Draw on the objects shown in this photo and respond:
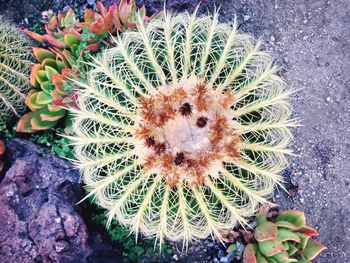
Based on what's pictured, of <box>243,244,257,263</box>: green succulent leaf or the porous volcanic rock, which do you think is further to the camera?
<box>243,244,257,263</box>: green succulent leaf

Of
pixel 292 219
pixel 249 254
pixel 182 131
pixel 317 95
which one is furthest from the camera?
pixel 317 95

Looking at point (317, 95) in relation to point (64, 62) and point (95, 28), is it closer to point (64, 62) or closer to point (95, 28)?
point (95, 28)

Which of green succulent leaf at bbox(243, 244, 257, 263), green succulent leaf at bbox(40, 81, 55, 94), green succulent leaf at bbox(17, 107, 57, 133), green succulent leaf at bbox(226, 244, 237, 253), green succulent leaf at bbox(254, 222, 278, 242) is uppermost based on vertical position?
green succulent leaf at bbox(40, 81, 55, 94)

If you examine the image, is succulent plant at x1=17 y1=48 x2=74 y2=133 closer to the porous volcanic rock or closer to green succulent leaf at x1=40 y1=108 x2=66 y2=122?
green succulent leaf at x1=40 y1=108 x2=66 y2=122

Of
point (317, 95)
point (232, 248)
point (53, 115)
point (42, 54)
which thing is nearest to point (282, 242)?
point (232, 248)

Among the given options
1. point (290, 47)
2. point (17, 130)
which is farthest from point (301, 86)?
point (17, 130)

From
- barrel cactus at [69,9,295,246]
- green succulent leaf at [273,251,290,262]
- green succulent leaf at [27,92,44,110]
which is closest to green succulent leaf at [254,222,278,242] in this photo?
green succulent leaf at [273,251,290,262]
